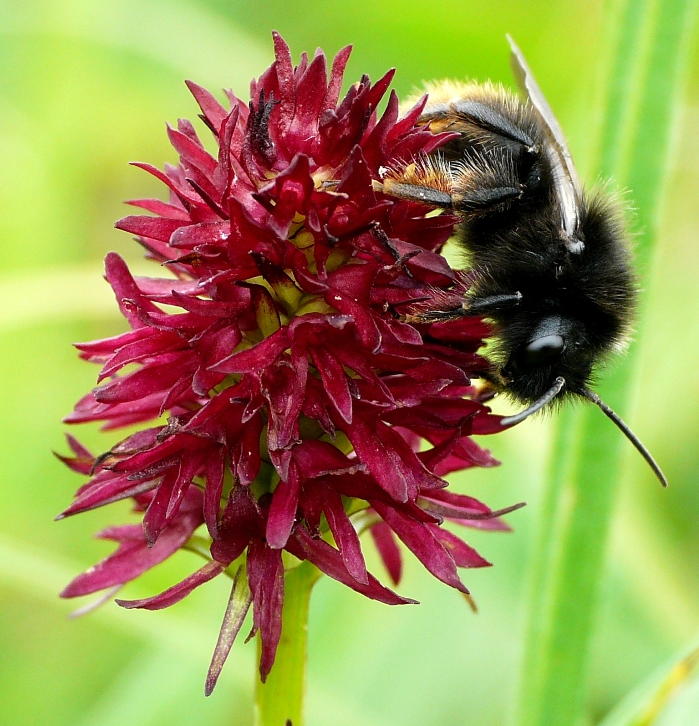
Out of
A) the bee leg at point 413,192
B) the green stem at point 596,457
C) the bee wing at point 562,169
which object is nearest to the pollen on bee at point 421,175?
the bee leg at point 413,192

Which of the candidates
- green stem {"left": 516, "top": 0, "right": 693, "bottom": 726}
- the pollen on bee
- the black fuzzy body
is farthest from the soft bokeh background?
the pollen on bee

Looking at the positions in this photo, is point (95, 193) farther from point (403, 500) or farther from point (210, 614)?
point (403, 500)

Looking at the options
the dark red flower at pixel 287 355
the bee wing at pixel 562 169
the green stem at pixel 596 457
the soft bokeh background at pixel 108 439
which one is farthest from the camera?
the soft bokeh background at pixel 108 439

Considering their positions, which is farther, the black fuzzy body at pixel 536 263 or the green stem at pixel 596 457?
the green stem at pixel 596 457

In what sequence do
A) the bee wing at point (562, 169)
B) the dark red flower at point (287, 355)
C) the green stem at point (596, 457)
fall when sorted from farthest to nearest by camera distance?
the green stem at point (596, 457) < the bee wing at point (562, 169) < the dark red flower at point (287, 355)

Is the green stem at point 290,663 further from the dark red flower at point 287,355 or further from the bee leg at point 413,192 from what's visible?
the bee leg at point 413,192

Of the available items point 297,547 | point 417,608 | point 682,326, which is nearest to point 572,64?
point 682,326
